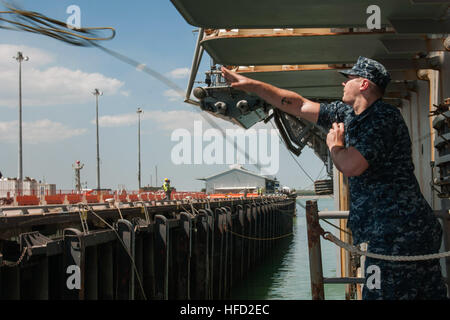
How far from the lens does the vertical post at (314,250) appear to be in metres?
4.07

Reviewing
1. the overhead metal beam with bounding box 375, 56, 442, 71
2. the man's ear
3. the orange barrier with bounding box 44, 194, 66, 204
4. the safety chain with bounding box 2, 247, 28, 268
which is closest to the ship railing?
the man's ear

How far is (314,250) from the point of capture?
13.9 ft

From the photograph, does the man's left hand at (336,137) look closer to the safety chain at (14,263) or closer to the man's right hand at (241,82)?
the man's right hand at (241,82)

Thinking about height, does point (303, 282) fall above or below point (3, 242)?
below

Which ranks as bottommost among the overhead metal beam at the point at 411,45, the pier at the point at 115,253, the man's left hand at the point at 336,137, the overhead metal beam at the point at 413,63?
the pier at the point at 115,253

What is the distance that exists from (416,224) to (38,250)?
7.08 m

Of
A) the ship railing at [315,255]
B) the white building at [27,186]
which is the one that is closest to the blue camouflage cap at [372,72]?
the ship railing at [315,255]

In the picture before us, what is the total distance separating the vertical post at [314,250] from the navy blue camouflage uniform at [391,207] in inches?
21.8

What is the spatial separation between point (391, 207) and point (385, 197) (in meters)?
0.07

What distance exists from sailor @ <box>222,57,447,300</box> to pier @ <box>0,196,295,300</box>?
673 cm

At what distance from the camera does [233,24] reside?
8672mm

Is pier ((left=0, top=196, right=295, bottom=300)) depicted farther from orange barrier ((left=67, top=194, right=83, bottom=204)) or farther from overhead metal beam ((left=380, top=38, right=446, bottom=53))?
orange barrier ((left=67, top=194, right=83, bottom=204))
